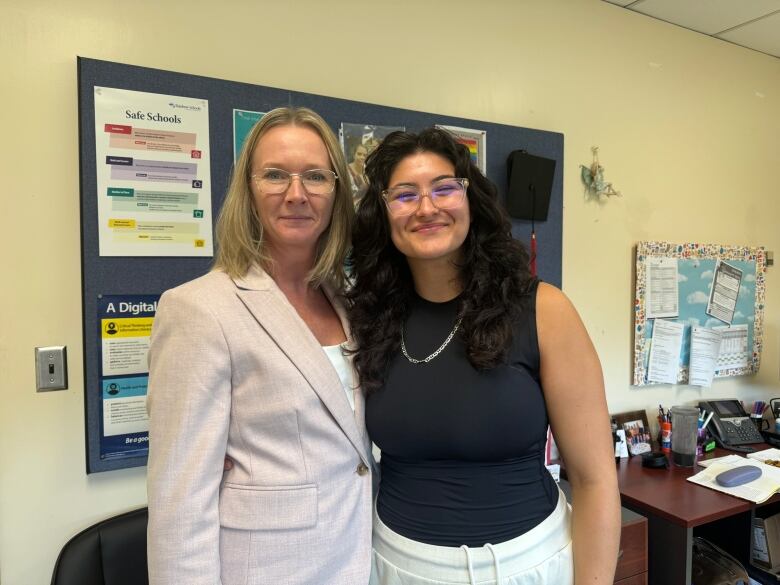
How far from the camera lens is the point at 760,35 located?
2617mm

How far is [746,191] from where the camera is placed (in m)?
2.81

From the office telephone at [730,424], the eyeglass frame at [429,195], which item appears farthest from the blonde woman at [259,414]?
the office telephone at [730,424]

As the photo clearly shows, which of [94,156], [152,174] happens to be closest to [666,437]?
[152,174]

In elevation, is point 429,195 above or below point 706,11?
below

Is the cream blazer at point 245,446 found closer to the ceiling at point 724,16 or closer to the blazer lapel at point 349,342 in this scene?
the blazer lapel at point 349,342

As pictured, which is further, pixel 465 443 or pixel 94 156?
pixel 94 156

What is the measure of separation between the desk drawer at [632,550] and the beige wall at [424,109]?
29.3 inches

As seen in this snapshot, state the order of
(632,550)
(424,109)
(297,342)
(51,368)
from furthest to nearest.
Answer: (424,109), (632,550), (51,368), (297,342)

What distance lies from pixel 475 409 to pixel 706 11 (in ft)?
8.01

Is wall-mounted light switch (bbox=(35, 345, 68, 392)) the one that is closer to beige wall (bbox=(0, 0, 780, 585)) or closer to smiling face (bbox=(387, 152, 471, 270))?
beige wall (bbox=(0, 0, 780, 585))

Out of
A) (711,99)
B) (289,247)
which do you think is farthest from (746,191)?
(289,247)

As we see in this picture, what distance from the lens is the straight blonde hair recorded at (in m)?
1.04

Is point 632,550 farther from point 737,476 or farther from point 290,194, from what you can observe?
point 290,194

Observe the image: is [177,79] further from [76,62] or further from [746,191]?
[746,191]
